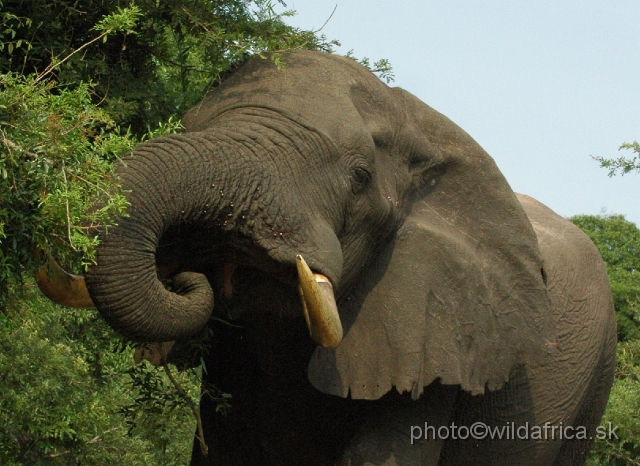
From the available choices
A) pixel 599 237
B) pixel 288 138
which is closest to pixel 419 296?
pixel 288 138

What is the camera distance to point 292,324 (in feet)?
17.5

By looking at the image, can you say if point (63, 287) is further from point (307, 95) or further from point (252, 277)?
point (307, 95)

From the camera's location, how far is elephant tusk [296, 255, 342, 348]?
4488 mm

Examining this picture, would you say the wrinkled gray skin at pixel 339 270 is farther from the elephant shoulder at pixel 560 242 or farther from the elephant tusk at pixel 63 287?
the elephant shoulder at pixel 560 242

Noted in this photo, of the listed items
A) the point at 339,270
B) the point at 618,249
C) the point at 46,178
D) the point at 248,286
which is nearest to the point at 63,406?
the point at 248,286

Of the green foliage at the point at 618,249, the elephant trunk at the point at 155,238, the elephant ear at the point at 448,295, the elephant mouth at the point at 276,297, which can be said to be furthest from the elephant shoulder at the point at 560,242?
the green foliage at the point at 618,249

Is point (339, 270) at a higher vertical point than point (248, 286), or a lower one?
higher

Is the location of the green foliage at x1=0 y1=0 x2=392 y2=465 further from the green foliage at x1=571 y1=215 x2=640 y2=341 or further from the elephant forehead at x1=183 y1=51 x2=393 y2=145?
the green foliage at x1=571 y1=215 x2=640 y2=341

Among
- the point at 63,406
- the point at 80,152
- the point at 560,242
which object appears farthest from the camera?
the point at 560,242

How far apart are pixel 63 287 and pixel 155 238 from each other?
0.38 m

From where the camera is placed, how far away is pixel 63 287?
173 inches

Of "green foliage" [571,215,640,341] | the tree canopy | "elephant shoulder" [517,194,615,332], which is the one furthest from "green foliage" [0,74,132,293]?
"green foliage" [571,215,640,341]

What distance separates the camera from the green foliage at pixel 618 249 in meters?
18.3

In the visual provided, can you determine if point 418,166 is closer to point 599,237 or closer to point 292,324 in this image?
point 292,324
